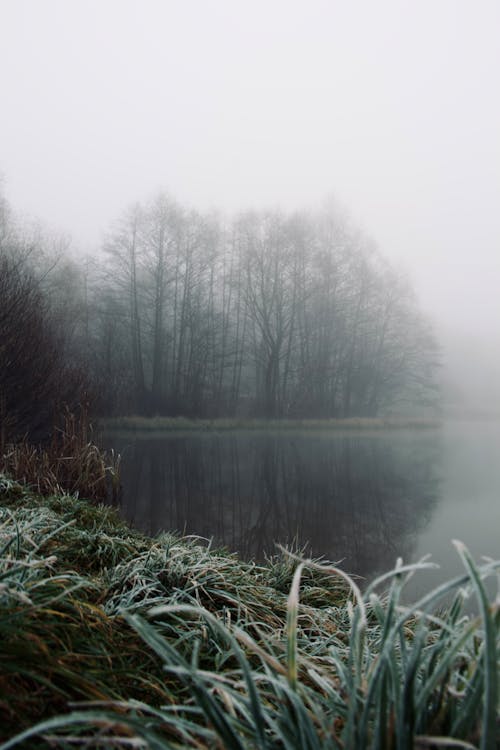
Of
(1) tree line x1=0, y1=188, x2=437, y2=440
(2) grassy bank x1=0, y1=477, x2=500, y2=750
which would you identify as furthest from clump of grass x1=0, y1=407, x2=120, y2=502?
(1) tree line x1=0, y1=188, x2=437, y2=440

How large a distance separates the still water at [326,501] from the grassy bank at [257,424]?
5454 mm

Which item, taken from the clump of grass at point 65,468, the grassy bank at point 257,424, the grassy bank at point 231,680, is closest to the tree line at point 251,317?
the grassy bank at point 257,424

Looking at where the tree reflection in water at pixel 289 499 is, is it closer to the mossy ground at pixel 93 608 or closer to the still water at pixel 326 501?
the still water at pixel 326 501

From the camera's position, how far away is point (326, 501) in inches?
239

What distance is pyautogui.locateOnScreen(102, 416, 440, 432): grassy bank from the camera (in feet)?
54.4

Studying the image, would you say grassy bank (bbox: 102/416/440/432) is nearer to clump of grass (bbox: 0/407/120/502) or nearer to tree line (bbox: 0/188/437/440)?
tree line (bbox: 0/188/437/440)

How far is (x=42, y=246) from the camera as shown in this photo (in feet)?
60.7

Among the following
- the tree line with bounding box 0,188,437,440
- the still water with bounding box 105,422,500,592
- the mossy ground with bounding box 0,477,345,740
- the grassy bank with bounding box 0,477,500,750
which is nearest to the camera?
the grassy bank with bounding box 0,477,500,750

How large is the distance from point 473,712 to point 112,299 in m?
21.0

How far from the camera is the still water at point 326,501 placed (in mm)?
4125

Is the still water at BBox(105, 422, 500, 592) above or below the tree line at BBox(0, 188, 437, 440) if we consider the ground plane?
below

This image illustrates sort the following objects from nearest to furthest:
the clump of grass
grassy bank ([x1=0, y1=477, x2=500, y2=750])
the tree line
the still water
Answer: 1. grassy bank ([x1=0, y1=477, x2=500, y2=750])
2. the still water
3. the clump of grass
4. the tree line

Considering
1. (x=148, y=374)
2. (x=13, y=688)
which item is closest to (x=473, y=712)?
(x=13, y=688)

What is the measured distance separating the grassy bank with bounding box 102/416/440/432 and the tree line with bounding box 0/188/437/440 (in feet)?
2.73
